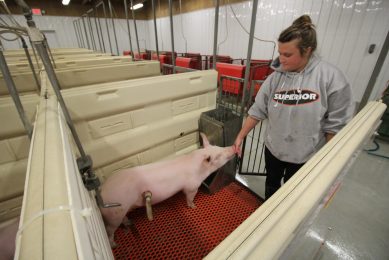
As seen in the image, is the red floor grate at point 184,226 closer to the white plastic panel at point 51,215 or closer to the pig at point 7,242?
the pig at point 7,242

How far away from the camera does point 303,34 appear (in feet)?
3.22

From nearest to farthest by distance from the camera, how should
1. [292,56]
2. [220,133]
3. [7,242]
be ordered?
[7,242]
[292,56]
[220,133]

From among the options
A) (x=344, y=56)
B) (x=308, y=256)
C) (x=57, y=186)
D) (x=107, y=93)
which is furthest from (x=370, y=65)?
(x=57, y=186)

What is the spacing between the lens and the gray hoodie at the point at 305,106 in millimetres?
1042

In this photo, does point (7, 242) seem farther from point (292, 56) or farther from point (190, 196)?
point (292, 56)

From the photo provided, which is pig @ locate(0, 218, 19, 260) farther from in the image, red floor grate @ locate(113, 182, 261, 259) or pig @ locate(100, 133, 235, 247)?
red floor grate @ locate(113, 182, 261, 259)

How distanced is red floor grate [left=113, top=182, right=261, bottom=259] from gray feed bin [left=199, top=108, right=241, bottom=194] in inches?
4.2

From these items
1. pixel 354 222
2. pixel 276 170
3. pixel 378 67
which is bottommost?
pixel 354 222

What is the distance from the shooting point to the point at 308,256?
4.54ft

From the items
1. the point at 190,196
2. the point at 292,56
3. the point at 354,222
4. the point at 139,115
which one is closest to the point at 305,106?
the point at 292,56

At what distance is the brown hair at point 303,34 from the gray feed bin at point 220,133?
2.51 feet

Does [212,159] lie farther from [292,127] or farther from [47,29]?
[47,29]

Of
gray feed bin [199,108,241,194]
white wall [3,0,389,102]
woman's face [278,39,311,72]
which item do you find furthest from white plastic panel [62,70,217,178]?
white wall [3,0,389,102]

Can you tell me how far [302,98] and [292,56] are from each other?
25 centimetres
